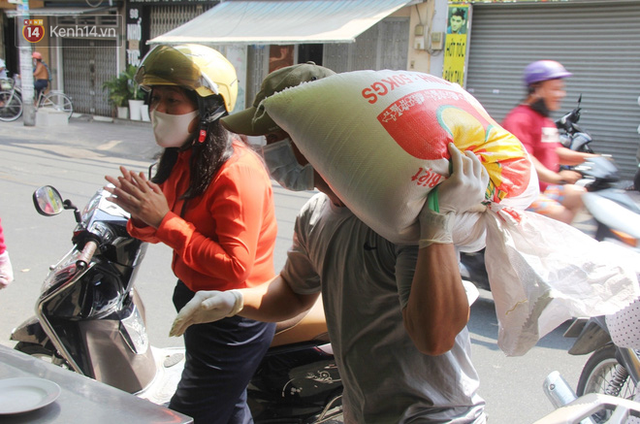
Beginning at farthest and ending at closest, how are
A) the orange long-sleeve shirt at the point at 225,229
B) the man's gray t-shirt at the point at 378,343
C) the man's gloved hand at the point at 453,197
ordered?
the orange long-sleeve shirt at the point at 225,229 < the man's gray t-shirt at the point at 378,343 < the man's gloved hand at the point at 453,197

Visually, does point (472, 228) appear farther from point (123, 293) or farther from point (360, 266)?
point (123, 293)

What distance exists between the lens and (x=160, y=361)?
10.5 ft

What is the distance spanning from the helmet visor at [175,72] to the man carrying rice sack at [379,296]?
0.58m

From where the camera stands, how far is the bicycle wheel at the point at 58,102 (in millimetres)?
16375

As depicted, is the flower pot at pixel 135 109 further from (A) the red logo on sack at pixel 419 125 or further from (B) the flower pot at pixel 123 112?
(A) the red logo on sack at pixel 419 125

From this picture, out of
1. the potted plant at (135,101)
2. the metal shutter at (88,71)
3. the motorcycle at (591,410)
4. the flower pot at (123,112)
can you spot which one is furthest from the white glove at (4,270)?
the metal shutter at (88,71)

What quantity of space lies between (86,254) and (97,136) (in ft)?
42.0

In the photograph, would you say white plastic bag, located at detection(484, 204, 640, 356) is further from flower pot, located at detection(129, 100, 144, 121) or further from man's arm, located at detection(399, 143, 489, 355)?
flower pot, located at detection(129, 100, 144, 121)

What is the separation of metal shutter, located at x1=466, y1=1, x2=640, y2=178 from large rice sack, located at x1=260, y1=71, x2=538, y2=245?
9959 mm

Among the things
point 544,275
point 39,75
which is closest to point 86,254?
point 544,275

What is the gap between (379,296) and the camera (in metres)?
1.54

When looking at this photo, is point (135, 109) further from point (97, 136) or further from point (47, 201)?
point (47, 201)

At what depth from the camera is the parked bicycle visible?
623 inches

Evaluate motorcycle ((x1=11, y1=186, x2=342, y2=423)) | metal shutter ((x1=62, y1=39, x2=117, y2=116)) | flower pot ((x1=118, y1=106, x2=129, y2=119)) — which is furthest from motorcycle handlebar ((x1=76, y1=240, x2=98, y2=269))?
metal shutter ((x1=62, y1=39, x2=117, y2=116))
